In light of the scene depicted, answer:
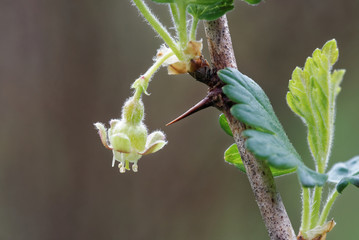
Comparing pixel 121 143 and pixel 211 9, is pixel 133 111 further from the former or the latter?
pixel 211 9

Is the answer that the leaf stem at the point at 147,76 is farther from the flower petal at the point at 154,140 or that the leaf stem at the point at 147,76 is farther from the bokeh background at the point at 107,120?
the bokeh background at the point at 107,120

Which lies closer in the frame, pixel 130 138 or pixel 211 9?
pixel 211 9

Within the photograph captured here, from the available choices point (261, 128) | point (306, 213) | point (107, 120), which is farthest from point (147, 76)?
point (107, 120)

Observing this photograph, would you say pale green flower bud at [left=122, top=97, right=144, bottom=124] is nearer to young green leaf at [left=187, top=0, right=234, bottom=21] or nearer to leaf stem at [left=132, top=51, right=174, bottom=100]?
leaf stem at [left=132, top=51, right=174, bottom=100]

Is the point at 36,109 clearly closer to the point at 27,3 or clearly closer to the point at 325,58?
the point at 27,3

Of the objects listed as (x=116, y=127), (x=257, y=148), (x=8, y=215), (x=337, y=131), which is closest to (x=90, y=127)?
(x=8, y=215)

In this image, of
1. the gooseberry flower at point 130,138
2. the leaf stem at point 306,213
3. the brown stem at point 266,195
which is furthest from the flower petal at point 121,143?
the leaf stem at point 306,213
